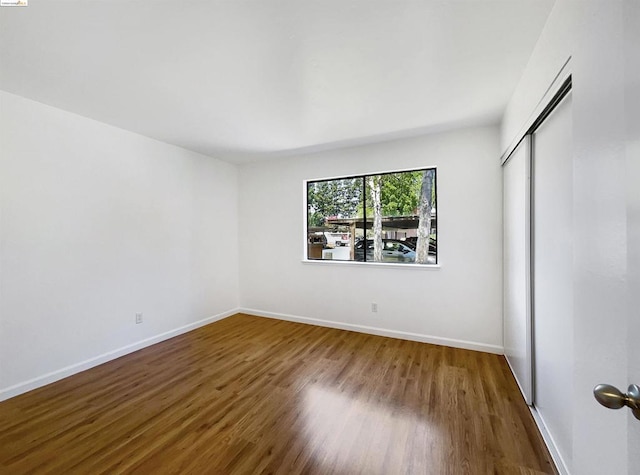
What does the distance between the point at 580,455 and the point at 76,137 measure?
416cm

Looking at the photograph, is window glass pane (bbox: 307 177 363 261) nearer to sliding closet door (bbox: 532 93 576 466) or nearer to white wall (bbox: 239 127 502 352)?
white wall (bbox: 239 127 502 352)

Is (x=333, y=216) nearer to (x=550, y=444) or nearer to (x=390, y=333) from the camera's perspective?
(x=390, y=333)

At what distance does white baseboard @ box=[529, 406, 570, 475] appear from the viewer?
4.78ft

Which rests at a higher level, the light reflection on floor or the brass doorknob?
the brass doorknob

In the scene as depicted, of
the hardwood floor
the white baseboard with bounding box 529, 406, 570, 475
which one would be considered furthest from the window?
the white baseboard with bounding box 529, 406, 570, 475

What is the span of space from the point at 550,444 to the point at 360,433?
45.1 inches

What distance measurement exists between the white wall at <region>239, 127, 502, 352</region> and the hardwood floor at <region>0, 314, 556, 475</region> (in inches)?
18.8

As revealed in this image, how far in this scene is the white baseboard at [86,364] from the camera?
2242 millimetres

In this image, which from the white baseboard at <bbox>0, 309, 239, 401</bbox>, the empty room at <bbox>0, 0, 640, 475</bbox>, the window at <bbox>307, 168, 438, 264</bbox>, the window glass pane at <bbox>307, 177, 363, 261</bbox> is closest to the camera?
the empty room at <bbox>0, 0, 640, 475</bbox>

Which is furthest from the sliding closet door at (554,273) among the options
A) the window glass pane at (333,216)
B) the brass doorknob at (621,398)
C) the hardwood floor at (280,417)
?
the window glass pane at (333,216)

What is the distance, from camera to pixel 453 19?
4.85 feet

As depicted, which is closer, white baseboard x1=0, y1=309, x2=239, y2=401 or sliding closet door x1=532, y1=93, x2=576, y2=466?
sliding closet door x1=532, y1=93, x2=576, y2=466

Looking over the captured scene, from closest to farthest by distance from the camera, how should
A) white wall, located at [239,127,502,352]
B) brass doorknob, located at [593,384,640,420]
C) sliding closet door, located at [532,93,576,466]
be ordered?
brass doorknob, located at [593,384,640,420] → sliding closet door, located at [532,93,576,466] → white wall, located at [239,127,502,352]

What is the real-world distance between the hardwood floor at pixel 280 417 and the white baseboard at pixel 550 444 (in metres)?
0.05
